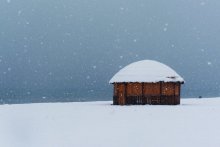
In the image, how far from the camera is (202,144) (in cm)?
1326

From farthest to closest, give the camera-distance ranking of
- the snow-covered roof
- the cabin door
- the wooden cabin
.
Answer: the cabin door → the wooden cabin → the snow-covered roof

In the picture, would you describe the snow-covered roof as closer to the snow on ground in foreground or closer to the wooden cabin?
the wooden cabin

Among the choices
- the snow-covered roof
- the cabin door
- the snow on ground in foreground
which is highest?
the snow-covered roof

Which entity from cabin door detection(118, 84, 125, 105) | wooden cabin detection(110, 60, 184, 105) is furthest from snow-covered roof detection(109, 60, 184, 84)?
cabin door detection(118, 84, 125, 105)

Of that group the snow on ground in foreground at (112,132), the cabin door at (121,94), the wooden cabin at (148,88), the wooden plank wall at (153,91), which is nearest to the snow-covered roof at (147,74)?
the wooden cabin at (148,88)

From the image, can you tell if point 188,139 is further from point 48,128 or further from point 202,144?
point 48,128

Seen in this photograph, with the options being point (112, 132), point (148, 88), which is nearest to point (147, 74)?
point (148, 88)

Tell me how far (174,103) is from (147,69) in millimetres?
3471

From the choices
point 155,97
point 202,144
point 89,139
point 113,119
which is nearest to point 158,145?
point 202,144

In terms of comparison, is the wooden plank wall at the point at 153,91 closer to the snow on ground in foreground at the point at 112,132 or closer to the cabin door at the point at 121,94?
the cabin door at the point at 121,94

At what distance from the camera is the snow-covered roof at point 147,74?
3384 cm

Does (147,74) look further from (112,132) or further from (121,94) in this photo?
(112,132)

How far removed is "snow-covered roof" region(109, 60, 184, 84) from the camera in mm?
33844

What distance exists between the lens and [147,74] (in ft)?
112
